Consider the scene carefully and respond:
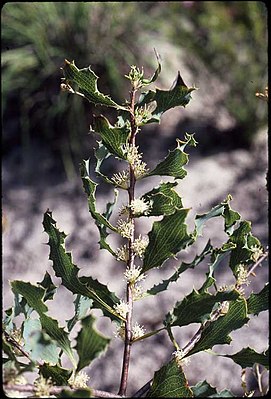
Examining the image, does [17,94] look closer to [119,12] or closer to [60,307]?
[119,12]

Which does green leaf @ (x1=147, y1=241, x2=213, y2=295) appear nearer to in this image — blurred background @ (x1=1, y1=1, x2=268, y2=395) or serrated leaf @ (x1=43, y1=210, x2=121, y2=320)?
serrated leaf @ (x1=43, y1=210, x2=121, y2=320)

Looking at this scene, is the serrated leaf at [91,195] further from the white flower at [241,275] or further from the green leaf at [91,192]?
the white flower at [241,275]

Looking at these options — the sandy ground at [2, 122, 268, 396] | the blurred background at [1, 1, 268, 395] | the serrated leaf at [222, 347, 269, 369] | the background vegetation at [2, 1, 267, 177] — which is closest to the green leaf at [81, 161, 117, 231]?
the serrated leaf at [222, 347, 269, 369]

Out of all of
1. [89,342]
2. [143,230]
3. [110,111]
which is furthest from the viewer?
[110,111]

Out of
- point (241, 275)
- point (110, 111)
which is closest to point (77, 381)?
point (241, 275)

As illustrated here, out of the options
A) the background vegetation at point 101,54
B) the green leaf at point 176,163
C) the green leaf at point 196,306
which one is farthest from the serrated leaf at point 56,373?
the background vegetation at point 101,54

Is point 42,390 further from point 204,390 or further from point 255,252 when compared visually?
point 255,252
